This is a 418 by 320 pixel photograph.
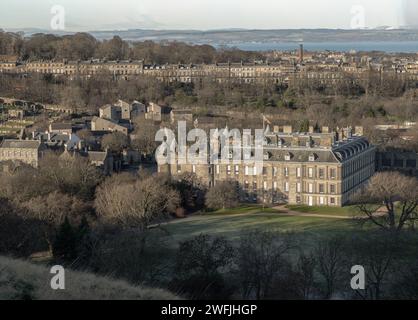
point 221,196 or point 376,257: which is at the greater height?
point 376,257

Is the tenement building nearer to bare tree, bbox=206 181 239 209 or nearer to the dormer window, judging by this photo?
the dormer window

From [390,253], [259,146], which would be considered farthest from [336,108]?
[390,253]

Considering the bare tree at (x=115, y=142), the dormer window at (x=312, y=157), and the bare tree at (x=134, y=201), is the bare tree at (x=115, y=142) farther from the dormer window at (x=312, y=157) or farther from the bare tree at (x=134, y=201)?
the dormer window at (x=312, y=157)

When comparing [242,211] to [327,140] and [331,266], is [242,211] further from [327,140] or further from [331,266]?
[331,266]

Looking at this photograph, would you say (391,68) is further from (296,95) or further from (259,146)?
(259,146)

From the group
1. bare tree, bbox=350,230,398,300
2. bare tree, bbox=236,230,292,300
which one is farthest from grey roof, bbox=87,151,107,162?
bare tree, bbox=236,230,292,300

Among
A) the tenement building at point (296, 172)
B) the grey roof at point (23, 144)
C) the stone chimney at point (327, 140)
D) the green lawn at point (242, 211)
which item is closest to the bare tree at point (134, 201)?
the green lawn at point (242, 211)

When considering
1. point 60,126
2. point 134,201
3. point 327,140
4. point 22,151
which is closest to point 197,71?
point 60,126

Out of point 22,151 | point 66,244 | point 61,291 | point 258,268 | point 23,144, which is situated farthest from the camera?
point 23,144
